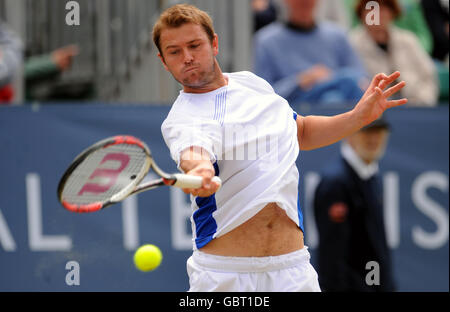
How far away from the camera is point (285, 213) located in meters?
3.36

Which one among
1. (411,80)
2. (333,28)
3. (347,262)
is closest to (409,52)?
(411,80)

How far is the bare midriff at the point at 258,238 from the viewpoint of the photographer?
331 cm

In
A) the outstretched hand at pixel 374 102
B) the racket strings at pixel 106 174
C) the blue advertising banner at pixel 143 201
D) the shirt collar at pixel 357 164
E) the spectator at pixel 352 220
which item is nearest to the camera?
the racket strings at pixel 106 174

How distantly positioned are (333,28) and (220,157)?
381 centimetres

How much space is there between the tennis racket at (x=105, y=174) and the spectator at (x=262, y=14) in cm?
417

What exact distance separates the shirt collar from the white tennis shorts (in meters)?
2.95

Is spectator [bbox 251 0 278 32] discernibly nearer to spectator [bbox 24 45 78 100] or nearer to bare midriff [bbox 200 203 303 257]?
spectator [bbox 24 45 78 100]

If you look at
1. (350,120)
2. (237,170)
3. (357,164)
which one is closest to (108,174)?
(237,170)

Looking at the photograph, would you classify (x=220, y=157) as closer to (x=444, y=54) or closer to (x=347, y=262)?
(x=347, y=262)

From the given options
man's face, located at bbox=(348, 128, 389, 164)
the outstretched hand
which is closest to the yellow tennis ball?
man's face, located at bbox=(348, 128, 389, 164)

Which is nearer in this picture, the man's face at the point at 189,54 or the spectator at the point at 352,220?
the man's face at the point at 189,54

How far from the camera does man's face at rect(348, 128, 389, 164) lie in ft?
20.7

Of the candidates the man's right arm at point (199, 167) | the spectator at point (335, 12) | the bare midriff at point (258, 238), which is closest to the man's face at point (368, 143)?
the spectator at point (335, 12)

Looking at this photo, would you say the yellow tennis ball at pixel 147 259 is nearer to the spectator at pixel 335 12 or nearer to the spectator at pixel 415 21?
the spectator at pixel 335 12
